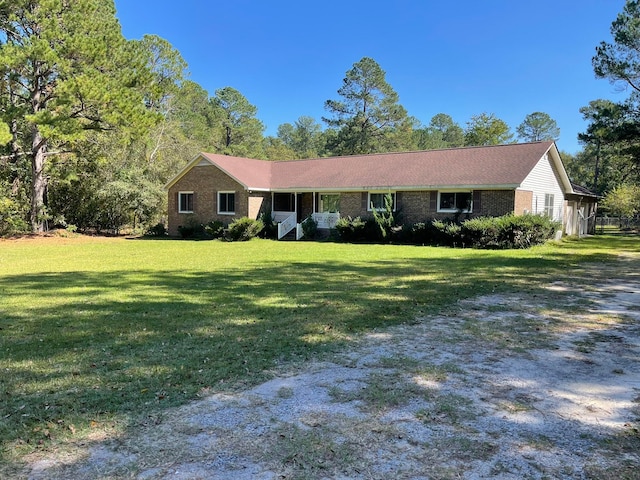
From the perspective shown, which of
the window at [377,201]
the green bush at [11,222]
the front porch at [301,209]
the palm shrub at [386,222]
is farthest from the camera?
the front porch at [301,209]

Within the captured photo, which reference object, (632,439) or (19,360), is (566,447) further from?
(19,360)

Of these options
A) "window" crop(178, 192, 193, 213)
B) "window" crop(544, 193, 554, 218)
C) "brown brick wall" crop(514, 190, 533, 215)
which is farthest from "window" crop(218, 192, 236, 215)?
"window" crop(544, 193, 554, 218)

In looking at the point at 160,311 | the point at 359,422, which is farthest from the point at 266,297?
the point at 359,422

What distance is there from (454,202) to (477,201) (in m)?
1.16

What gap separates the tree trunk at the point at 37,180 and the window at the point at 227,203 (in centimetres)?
948

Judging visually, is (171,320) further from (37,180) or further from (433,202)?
(37,180)

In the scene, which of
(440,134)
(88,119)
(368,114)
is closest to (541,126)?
(440,134)

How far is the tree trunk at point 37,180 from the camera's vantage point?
2453 centimetres

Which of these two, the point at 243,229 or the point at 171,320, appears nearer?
the point at 171,320

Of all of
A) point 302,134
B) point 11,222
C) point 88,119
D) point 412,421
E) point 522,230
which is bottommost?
point 412,421

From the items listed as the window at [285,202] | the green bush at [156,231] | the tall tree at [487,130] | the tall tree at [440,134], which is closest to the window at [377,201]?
the window at [285,202]

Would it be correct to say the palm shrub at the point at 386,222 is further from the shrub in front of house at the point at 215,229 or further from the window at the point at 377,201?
the shrub in front of house at the point at 215,229

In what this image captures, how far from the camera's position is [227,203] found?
27406mm

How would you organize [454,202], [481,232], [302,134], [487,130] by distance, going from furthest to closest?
[302,134] < [487,130] < [454,202] < [481,232]
